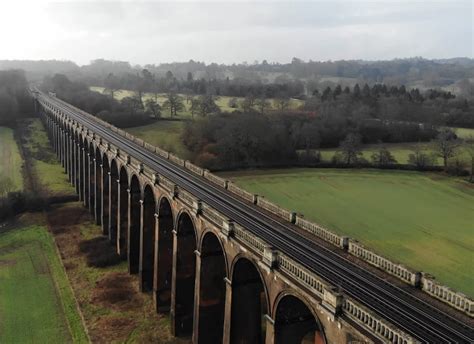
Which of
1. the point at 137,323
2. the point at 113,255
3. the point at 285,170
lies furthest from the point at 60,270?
the point at 285,170

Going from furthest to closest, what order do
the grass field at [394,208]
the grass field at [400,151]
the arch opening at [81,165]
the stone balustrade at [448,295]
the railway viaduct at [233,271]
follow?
the grass field at [400,151], the arch opening at [81,165], the grass field at [394,208], the stone balustrade at [448,295], the railway viaduct at [233,271]

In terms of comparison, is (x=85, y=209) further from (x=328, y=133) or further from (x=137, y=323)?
(x=328, y=133)

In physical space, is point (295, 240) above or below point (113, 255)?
above

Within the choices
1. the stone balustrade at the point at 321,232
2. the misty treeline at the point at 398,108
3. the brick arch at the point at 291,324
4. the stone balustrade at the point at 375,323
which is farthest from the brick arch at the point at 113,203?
the misty treeline at the point at 398,108

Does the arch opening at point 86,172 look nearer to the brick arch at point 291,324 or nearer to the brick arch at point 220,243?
the brick arch at point 220,243

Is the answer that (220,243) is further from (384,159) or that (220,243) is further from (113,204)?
(384,159)

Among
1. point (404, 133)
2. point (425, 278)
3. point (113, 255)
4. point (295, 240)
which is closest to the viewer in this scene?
point (425, 278)

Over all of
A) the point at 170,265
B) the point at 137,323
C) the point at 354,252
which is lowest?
the point at 137,323

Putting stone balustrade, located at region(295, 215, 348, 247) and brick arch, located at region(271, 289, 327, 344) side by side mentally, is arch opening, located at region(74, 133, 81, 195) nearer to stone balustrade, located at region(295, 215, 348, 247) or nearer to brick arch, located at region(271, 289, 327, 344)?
stone balustrade, located at region(295, 215, 348, 247)
